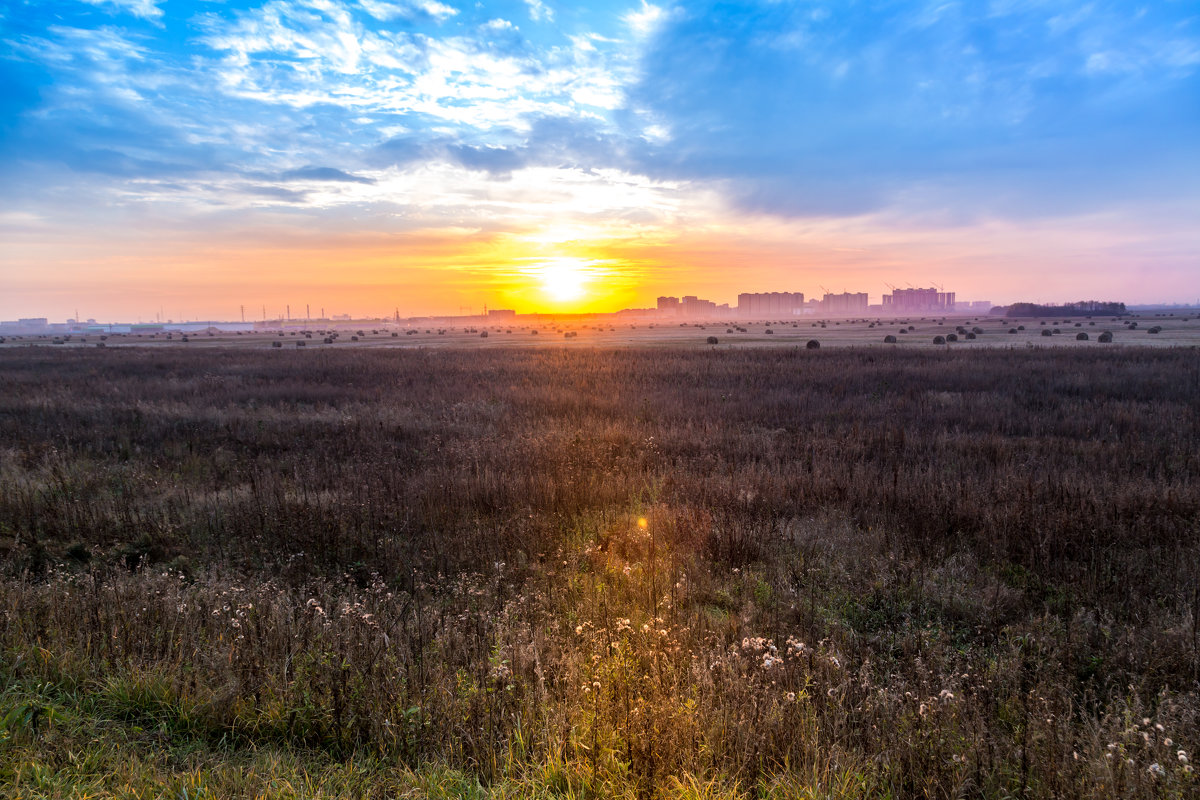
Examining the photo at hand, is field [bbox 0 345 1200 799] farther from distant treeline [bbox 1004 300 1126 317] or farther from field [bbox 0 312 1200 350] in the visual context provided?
distant treeline [bbox 1004 300 1126 317]

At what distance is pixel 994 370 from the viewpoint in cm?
2319

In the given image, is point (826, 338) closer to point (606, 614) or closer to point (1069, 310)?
point (606, 614)

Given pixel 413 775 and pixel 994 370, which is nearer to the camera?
pixel 413 775

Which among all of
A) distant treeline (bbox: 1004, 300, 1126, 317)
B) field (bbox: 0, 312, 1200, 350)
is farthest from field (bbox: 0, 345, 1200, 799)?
distant treeline (bbox: 1004, 300, 1126, 317)

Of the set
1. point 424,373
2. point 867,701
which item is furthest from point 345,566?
point 424,373

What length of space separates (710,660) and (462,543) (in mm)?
3627

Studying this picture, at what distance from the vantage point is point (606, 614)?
15.8ft

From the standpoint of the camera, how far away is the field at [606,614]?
9.80ft

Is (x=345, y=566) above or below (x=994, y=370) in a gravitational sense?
below

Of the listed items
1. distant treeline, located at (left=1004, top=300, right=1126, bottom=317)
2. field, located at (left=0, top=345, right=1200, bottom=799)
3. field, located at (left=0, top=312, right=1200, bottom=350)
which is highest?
distant treeline, located at (left=1004, top=300, right=1126, bottom=317)

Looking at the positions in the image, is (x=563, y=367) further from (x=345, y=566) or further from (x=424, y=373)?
(x=345, y=566)

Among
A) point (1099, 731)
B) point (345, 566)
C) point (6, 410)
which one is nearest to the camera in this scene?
point (1099, 731)

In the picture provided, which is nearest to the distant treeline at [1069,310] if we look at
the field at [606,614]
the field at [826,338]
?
the field at [826,338]

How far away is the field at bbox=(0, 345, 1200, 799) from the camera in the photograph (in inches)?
118
